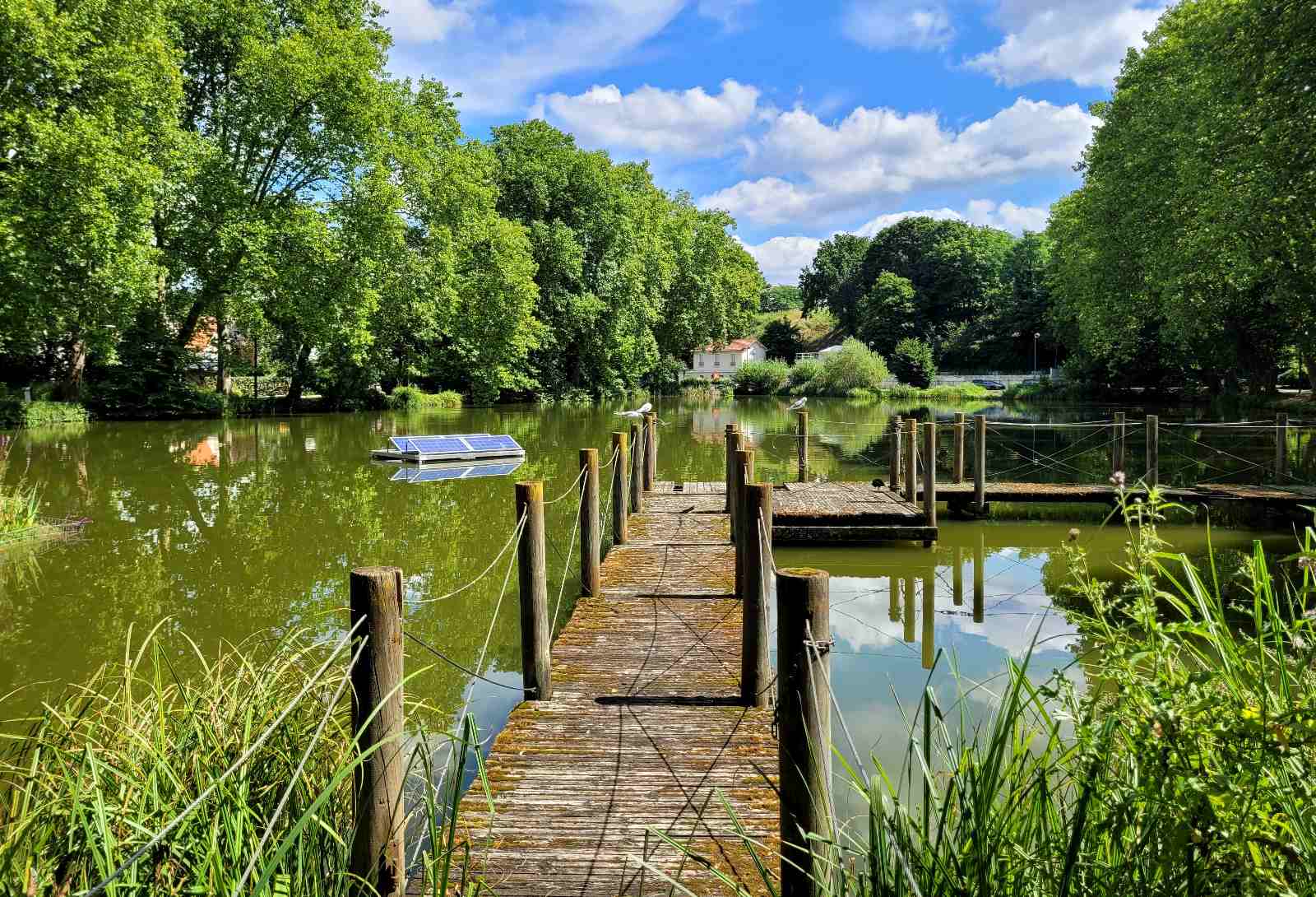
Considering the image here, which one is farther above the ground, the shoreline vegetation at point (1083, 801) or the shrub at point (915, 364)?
the shrub at point (915, 364)

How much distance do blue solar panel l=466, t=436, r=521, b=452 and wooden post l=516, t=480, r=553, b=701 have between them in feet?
55.9

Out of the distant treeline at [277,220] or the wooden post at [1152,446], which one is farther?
the distant treeline at [277,220]

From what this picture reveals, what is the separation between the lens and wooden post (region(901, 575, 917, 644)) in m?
8.95

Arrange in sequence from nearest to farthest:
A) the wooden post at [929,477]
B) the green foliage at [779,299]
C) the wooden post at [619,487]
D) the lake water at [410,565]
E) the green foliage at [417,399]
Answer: the lake water at [410,565], the wooden post at [619,487], the wooden post at [929,477], the green foliage at [417,399], the green foliage at [779,299]

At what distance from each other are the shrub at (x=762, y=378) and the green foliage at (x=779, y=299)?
65.4 m

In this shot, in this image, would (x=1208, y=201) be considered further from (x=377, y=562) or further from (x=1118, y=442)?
(x=377, y=562)

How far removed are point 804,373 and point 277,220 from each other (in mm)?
44012

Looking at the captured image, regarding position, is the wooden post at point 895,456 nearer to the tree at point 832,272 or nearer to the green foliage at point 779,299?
the tree at point 832,272

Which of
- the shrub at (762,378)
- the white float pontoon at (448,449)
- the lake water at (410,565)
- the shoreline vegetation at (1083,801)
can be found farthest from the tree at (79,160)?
the shrub at (762,378)

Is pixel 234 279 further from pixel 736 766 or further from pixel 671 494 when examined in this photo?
pixel 736 766

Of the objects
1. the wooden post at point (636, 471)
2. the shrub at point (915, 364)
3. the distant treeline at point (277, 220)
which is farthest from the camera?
the shrub at point (915, 364)

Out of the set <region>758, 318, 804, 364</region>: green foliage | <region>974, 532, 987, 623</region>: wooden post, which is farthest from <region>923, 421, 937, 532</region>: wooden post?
<region>758, 318, 804, 364</region>: green foliage

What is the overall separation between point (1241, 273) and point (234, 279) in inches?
1273

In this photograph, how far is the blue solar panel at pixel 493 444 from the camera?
2219 cm
